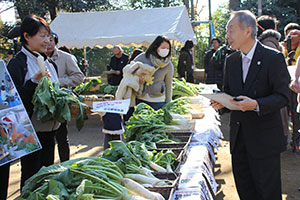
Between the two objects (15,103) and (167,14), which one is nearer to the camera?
(15,103)

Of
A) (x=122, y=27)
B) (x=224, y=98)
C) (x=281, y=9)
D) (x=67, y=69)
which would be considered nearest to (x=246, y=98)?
(x=224, y=98)

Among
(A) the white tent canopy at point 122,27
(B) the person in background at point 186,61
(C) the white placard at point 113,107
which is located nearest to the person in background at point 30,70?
(C) the white placard at point 113,107

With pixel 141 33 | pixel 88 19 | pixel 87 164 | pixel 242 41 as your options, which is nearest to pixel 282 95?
pixel 242 41

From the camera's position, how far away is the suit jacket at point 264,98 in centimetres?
254

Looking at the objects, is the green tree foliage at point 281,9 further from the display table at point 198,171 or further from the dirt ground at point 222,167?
the display table at point 198,171

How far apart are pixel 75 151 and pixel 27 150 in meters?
4.07

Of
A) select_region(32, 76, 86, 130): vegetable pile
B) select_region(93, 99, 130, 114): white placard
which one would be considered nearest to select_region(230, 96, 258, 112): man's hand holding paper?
select_region(93, 99, 130, 114): white placard

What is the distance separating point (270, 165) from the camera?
8.76 ft

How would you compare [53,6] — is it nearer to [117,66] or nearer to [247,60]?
[117,66]

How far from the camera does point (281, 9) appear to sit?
51.9ft

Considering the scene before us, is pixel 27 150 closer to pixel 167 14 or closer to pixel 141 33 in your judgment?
pixel 141 33

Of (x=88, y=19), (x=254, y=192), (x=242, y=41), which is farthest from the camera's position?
(x=88, y=19)

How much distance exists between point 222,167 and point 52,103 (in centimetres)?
351

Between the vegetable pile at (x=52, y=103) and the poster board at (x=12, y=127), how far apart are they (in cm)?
18
